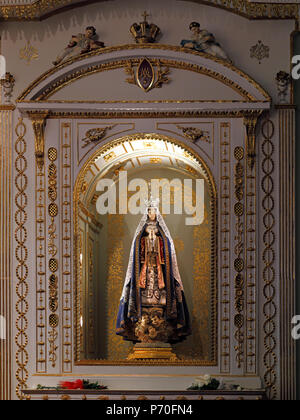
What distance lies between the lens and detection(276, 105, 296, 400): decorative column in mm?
13656

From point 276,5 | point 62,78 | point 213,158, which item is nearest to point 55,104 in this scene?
point 62,78

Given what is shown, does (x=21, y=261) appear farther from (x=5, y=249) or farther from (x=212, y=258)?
(x=212, y=258)

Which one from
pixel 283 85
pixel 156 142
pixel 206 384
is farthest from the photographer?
pixel 156 142

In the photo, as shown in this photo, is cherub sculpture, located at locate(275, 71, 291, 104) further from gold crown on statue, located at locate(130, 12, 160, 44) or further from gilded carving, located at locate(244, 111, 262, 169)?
gold crown on statue, located at locate(130, 12, 160, 44)

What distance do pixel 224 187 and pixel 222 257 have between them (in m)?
0.89

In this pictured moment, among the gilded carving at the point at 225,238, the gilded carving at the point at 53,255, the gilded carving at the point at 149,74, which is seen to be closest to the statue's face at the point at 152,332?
the gilded carving at the point at 225,238

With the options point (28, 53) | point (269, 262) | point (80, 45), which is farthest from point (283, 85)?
point (28, 53)

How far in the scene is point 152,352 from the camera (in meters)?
14.2

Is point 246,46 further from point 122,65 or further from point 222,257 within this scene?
point 222,257

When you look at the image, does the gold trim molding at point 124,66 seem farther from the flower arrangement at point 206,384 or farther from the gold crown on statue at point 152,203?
the flower arrangement at point 206,384

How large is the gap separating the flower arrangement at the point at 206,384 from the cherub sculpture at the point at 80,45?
4398 mm

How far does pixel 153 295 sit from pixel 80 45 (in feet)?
11.1

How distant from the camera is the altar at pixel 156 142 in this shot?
45.1ft

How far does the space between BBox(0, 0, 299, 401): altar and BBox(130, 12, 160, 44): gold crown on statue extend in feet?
0.07
